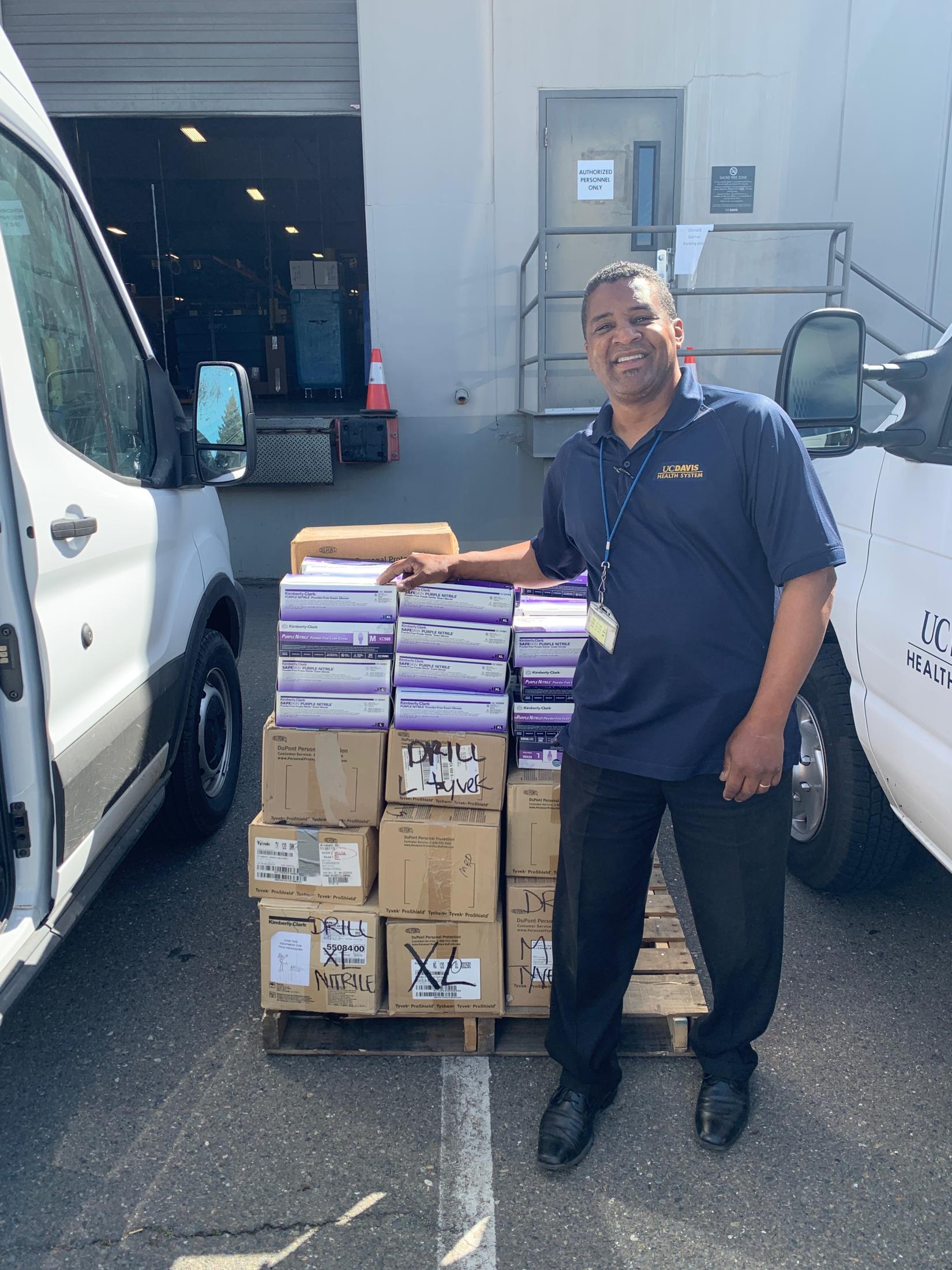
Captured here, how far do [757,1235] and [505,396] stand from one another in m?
6.77

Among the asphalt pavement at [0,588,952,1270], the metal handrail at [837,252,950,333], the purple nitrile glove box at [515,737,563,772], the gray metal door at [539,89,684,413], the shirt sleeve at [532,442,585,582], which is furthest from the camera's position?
the gray metal door at [539,89,684,413]

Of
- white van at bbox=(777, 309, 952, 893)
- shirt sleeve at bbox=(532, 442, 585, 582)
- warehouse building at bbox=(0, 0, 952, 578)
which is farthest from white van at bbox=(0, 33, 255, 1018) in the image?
warehouse building at bbox=(0, 0, 952, 578)

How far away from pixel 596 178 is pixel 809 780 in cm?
600

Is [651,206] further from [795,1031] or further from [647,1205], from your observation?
[647,1205]

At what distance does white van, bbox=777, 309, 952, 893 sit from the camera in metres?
2.34

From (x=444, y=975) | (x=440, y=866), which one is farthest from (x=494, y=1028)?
(x=440, y=866)

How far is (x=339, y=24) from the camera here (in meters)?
7.44

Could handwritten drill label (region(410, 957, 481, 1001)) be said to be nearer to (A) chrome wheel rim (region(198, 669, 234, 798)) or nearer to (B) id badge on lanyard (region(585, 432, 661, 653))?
(B) id badge on lanyard (region(585, 432, 661, 653))

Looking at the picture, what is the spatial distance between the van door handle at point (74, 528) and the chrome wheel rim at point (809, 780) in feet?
7.59

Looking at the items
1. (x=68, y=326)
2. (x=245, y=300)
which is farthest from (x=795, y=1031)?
(x=245, y=300)

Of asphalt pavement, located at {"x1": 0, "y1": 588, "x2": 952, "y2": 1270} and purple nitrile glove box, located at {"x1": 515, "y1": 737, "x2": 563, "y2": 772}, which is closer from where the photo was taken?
asphalt pavement, located at {"x1": 0, "y1": 588, "x2": 952, "y2": 1270}

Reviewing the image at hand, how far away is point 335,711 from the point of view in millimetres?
2582

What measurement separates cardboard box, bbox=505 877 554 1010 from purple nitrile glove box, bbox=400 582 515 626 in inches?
29.1

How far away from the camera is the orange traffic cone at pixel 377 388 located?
7688 millimetres
